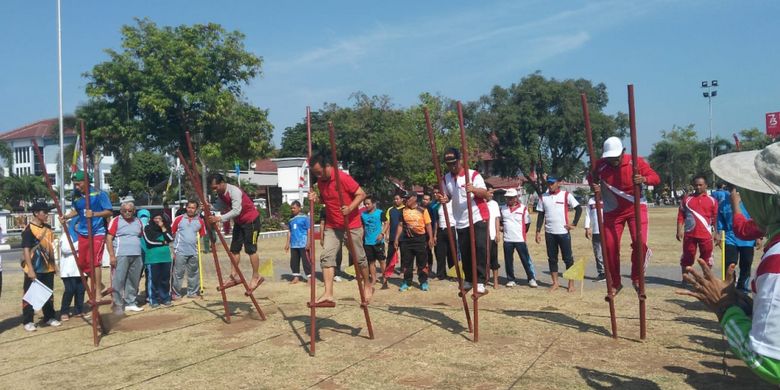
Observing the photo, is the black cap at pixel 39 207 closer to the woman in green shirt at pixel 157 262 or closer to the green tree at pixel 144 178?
the woman in green shirt at pixel 157 262

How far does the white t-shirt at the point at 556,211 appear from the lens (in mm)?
11172

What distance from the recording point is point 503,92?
60.6 metres

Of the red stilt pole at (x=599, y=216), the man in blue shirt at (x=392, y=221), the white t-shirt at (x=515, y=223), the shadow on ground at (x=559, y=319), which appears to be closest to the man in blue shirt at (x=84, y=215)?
the man in blue shirt at (x=392, y=221)

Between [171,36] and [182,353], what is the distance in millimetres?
24660

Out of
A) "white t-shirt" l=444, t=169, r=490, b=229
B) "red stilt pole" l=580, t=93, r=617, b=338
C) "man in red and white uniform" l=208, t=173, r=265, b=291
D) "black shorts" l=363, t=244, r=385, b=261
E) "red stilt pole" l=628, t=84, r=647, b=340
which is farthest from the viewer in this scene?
"black shorts" l=363, t=244, r=385, b=261

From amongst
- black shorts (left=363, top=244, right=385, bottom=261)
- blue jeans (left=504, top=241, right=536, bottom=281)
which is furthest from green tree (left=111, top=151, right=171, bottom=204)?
blue jeans (left=504, top=241, right=536, bottom=281)

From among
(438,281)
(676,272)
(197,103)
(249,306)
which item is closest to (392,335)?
(249,306)

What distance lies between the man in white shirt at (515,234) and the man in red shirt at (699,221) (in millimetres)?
2651

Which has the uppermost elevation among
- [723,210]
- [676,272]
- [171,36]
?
[171,36]

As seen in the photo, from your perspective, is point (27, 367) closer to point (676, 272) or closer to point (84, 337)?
point (84, 337)

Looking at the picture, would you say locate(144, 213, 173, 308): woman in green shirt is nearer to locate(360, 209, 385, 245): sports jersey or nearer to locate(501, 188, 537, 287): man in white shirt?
locate(360, 209, 385, 245): sports jersey

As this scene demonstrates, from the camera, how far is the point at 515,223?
1184 centimetres

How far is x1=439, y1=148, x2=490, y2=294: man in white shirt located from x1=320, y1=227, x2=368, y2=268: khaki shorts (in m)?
1.29

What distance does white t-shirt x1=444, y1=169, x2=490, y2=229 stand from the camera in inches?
317
